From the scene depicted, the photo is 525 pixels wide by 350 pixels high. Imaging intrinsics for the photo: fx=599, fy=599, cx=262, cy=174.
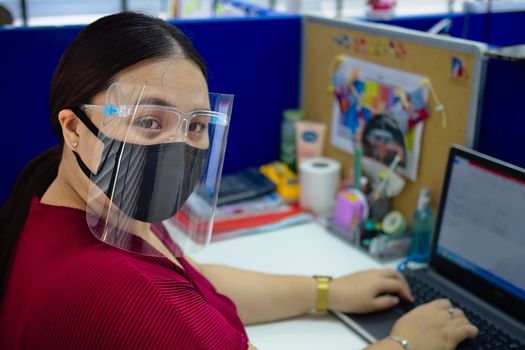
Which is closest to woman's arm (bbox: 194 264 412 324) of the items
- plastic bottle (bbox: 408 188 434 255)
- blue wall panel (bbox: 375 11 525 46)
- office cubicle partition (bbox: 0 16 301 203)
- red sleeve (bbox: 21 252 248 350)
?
plastic bottle (bbox: 408 188 434 255)

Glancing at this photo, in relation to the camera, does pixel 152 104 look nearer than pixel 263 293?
Yes

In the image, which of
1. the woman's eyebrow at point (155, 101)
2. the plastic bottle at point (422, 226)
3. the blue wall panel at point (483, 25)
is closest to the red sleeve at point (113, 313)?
the woman's eyebrow at point (155, 101)

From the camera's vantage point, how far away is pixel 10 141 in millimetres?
1657

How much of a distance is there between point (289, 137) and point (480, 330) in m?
0.96

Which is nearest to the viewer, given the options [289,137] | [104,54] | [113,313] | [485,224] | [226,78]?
[113,313]

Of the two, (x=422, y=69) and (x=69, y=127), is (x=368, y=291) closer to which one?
(x=422, y=69)

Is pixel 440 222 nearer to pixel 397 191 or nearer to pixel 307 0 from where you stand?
pixel 397 191

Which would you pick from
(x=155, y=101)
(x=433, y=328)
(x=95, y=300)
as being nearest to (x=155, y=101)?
(x=155, y=101)

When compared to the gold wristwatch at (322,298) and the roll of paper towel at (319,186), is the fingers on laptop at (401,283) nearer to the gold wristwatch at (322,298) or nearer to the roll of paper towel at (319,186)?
the gold wristwatch at (322,298)

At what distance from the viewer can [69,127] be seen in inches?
37.4

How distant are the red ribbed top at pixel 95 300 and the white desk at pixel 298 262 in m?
0.32

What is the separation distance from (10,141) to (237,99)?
27.4 inches

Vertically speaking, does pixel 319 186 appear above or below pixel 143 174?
below

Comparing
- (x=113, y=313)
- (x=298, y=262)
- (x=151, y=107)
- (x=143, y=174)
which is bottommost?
(x=298, y=262)
